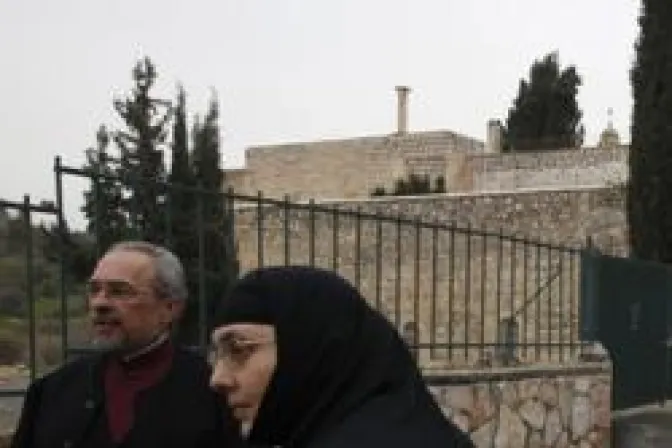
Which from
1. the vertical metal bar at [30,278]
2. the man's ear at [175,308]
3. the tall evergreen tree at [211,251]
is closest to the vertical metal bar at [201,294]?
the tall evergreen tree at [211,251]

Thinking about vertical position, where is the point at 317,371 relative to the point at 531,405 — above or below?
above

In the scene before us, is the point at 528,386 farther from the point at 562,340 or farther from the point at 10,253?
the point at 10,253

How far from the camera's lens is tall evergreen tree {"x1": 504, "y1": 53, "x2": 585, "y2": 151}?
133ft

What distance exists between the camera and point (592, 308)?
8.84 metres

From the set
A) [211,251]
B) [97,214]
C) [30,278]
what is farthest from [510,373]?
[30,278]

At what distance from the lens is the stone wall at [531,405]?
691cm

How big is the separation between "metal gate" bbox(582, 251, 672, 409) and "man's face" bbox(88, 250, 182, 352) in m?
5.51

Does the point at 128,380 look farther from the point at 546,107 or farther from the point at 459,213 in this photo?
the point at 546,107

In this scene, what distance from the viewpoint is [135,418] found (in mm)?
3432

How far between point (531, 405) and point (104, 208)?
3894 mm

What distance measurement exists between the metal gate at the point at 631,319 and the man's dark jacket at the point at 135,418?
552 centimetres

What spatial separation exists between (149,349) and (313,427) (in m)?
1.65

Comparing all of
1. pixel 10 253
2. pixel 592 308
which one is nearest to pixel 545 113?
pixel 592 308

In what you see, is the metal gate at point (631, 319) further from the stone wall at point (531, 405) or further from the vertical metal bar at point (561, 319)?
the stone wall at point (531, 405)
